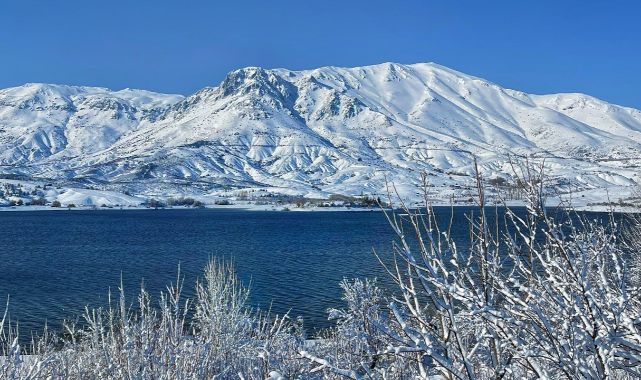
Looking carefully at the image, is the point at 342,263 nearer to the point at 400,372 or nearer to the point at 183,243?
the point at 183,243

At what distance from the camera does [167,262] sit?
48.5 meters

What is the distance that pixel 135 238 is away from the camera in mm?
69500

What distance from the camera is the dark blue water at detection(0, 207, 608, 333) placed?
31.8m

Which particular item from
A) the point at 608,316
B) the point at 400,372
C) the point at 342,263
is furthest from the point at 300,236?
the point at 608,316

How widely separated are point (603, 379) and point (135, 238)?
70468mm

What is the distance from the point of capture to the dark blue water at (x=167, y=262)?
104 ft

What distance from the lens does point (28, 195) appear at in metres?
152

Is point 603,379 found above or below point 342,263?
above

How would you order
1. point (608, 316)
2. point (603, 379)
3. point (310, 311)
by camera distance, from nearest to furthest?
point (603, 379) < point (608, 316) < point (310, 311)

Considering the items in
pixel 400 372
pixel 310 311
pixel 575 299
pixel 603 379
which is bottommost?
pixel 310 311

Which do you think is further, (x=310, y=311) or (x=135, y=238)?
(x=135, y=238)

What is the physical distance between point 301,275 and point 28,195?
131630 mm

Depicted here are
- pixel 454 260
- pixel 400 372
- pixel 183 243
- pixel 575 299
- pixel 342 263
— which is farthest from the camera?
pixel 183 243

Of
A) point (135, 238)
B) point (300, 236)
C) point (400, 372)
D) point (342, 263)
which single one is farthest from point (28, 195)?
point (400, 372)
